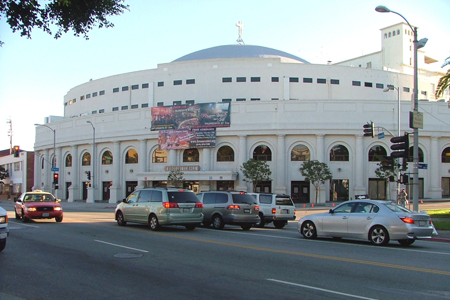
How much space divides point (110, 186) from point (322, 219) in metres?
44.9

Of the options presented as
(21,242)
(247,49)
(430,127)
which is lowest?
(21,242)

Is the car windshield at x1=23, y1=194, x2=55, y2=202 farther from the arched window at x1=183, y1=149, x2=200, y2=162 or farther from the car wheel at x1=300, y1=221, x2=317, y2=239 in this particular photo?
the arched window at x1=183, y1=149, x2=200, y2=162

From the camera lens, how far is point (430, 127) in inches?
1937

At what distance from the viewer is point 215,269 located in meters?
10.0

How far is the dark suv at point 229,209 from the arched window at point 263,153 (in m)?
29.7

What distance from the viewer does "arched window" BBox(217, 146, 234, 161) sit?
51.6 meters

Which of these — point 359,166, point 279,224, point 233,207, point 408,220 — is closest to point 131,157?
point 359,166

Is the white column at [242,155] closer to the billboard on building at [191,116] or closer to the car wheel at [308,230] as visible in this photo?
the billboard on building at [191,116]

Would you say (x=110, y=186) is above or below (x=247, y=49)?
below

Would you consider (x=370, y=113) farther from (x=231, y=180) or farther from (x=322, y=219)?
(x=322, y=219)

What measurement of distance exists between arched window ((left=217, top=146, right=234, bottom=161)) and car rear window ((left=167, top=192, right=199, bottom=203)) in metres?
32.6

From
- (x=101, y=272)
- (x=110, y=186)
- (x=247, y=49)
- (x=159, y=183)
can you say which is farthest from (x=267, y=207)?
(x=247, y=49)

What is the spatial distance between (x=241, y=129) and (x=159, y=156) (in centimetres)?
1136

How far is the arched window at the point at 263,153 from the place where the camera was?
5062 cm
